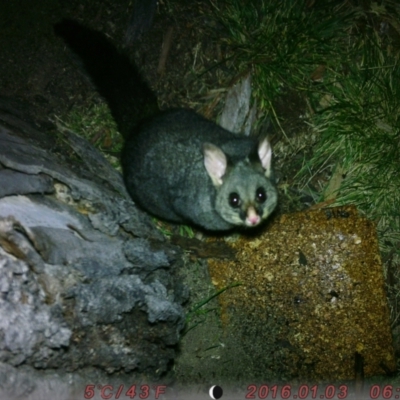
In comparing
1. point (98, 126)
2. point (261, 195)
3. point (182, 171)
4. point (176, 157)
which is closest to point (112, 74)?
point (98, 126)

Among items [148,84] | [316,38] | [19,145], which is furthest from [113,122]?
[316,38]

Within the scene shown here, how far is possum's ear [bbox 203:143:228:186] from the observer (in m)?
4.16

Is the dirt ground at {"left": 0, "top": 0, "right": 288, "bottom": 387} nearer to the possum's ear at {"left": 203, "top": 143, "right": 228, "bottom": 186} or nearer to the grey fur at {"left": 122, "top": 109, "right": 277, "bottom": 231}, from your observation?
the grey fur at {"left": 122, "top": 109, "right": 277, "bottom": 231}

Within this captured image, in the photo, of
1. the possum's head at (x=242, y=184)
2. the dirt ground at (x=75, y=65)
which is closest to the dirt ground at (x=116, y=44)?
the dirt ground at (x=75, y=65)

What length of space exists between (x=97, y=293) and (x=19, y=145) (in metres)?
1.51

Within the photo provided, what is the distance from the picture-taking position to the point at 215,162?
428 centimetres

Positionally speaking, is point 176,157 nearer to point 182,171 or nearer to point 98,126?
point 182,171

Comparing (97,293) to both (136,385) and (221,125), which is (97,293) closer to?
(136,385)

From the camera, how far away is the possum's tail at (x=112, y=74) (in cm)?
484

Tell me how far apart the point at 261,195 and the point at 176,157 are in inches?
31.1

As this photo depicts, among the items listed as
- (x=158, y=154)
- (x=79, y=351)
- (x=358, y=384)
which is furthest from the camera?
(x=158, y=154)

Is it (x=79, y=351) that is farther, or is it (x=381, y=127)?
(x=381, y=127)

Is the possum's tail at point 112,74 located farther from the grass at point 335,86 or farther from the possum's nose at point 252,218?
the possum's nose at point 252,218

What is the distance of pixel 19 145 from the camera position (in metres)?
4.17
